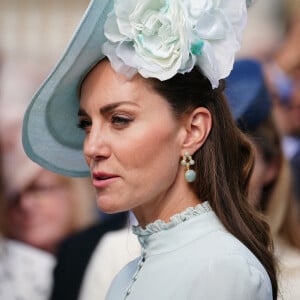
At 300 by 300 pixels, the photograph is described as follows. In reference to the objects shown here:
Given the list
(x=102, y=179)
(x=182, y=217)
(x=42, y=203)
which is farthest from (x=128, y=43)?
(x=42, y=203)

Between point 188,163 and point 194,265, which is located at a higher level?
point 188,163

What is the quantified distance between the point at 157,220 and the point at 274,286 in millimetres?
322

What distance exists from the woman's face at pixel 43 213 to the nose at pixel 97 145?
2191 millimetres

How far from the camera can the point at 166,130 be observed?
2330 mm

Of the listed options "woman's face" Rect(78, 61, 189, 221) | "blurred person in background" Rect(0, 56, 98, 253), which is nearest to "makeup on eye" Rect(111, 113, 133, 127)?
"woman's face" Rect(78, 61, 189, 221)

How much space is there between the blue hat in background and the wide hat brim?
85 cm

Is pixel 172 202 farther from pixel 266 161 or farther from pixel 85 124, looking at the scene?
pixel 266 161

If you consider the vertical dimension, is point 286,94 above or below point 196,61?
below

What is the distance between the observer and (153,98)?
2338 mm

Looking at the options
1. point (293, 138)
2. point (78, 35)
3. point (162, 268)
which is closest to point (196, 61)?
point (78, 35)

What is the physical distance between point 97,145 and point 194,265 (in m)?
0.37

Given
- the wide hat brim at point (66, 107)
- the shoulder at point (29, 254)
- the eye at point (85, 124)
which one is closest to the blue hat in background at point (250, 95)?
the wide hat brim at point (66, 107)

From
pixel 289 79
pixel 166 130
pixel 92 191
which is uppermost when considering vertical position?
pixel 166 130

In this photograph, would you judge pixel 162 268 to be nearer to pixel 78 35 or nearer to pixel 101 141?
pixel 101 141
